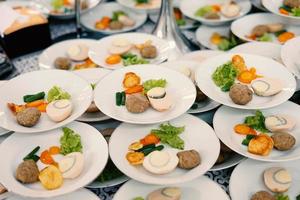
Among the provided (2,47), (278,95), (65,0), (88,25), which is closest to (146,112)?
(278,95)

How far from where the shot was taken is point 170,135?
1445 millimetres

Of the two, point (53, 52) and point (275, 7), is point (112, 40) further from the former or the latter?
point (275, 7)

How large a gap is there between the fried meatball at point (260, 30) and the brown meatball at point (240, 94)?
0.81 m

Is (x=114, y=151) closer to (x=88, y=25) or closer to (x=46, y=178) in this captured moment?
(x=46, y=178)

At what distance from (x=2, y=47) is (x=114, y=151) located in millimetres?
1115

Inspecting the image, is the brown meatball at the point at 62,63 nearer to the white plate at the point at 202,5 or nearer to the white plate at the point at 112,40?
the white plate at the point at 112,40

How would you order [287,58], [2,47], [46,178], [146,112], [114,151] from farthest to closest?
[2,47] < [287,58] < [146,112] < [114,151] < [46,178]

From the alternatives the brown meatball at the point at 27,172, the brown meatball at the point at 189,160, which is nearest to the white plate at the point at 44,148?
the brown meatball at the point at 27,172


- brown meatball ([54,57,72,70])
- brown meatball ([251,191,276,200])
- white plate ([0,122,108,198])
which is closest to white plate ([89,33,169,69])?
brown meatball ([54,57,72,70])

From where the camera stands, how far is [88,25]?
2.51 metres

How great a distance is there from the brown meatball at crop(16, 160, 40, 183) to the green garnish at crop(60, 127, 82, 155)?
11cm

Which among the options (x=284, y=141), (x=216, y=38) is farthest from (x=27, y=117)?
(x=216, y=38)

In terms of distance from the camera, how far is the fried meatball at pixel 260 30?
2.21 m

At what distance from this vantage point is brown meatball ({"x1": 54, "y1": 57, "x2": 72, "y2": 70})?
2.00 m
